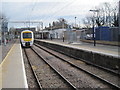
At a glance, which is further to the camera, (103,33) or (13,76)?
(103,33)

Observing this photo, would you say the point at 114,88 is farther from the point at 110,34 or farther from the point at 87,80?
the point at 110,34

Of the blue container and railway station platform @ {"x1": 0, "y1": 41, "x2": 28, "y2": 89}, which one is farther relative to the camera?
the blue container

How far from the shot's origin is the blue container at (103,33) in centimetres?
3983

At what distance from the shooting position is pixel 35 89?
9031 mm

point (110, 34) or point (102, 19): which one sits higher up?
point (102, 19)

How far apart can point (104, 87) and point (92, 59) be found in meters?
8.01

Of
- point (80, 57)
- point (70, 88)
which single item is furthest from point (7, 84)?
point (80, 57)

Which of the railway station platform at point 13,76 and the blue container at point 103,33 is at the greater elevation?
the blue container at point 103,33

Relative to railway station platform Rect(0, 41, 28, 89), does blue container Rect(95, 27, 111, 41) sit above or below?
above

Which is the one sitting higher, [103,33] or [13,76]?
[103,33]

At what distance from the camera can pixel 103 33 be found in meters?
41.8

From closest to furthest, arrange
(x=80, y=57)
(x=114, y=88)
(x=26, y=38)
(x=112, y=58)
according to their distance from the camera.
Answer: (x=114, y=88), (x=112, y=58), (x=80, y=57), (x=26, y=38)

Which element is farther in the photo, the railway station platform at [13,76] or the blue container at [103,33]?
the blue container at [103,33]

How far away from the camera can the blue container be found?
39.8 metres
